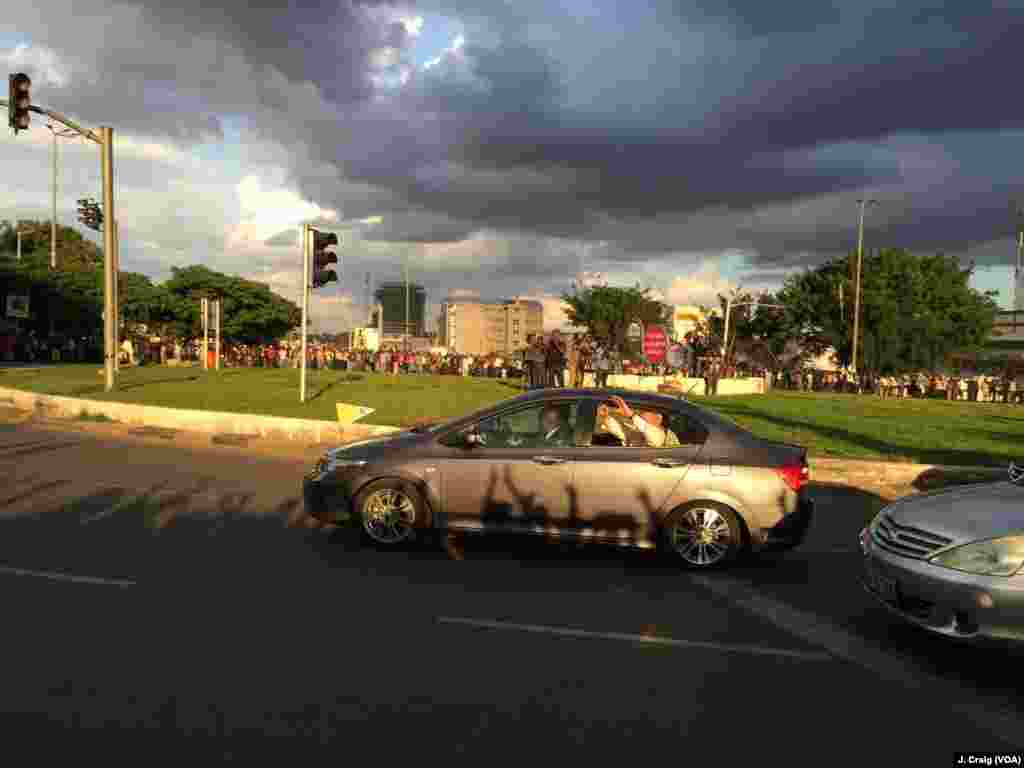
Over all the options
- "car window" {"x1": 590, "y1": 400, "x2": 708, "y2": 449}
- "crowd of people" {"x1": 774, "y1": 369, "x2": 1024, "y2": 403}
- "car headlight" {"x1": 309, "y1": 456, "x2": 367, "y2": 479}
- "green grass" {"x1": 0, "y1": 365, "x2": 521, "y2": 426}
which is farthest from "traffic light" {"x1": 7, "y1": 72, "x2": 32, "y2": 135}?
"crowd of people" {"x1": 774, "y1": 369, "x2": 1024, "y2": 403}

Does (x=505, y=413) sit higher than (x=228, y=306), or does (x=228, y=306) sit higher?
(x=228, y=306)

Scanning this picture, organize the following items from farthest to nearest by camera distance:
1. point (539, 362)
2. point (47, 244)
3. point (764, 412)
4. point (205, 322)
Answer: point (47, 244)
point (205, 322)
point (539, 362)
point (764, 412)

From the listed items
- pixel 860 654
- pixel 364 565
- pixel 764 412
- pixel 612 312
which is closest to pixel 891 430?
pixel 764 412

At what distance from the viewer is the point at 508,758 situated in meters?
3.51

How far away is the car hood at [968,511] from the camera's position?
4527 mm

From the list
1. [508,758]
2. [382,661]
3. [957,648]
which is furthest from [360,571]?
[957,648]

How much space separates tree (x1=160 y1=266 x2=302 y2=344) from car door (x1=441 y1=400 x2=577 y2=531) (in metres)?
57.7

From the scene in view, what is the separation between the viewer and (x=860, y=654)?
16.3 feet

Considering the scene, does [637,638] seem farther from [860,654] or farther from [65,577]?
[65,577]

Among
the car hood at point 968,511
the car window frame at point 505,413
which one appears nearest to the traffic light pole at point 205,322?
the car window frame at point 505,413

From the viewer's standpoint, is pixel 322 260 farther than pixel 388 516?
Yes

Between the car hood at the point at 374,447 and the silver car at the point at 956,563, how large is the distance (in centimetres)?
382

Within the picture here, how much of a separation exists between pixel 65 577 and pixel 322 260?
12.3 m

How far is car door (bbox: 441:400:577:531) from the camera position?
700 centimetres
